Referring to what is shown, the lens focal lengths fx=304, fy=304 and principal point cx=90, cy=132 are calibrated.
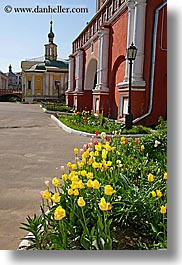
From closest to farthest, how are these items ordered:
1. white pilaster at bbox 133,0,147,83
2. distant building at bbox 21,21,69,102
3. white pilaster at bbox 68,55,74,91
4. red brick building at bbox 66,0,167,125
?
1. red brick building at bbox 66,0,167,125
2. white pilaster at bbox 133,0,147,83
3. distant building at bbox 21,21,69,102
4. white pilaster at bbox 68,55,74,91

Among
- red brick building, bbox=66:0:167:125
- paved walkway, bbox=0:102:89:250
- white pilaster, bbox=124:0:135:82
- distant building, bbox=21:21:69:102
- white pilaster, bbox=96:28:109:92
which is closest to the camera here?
paved walkway, bbox=0:102:89:250

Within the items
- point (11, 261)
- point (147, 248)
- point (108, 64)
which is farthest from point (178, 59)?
point (108, 64)

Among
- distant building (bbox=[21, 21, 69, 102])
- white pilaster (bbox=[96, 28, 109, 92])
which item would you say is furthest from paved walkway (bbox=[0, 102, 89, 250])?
distant building (bbox=[21, 21, 69, 102])

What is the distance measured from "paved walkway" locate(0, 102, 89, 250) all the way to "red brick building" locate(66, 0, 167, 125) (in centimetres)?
186

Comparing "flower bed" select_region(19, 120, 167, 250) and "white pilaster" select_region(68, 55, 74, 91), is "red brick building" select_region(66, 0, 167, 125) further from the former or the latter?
"white pilaster" select_region(68, 55, 74, 91)

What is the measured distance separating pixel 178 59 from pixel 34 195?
5.66 ft

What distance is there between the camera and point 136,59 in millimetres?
7391

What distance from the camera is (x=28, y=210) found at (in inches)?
96.9

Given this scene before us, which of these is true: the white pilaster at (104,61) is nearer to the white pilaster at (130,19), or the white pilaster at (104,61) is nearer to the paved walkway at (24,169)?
the white pilaster at (130,19)

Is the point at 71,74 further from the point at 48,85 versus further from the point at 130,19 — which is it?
the point at 130,19

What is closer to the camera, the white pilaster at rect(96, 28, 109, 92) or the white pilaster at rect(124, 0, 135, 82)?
the white pilaster at rect(124, 0, 135, 82)

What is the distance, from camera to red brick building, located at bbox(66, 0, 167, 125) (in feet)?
22.1

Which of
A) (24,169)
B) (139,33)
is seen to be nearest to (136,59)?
(139,33)

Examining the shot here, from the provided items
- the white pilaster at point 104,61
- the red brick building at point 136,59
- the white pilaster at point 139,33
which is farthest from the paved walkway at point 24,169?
the white pilaster at point 104,61
